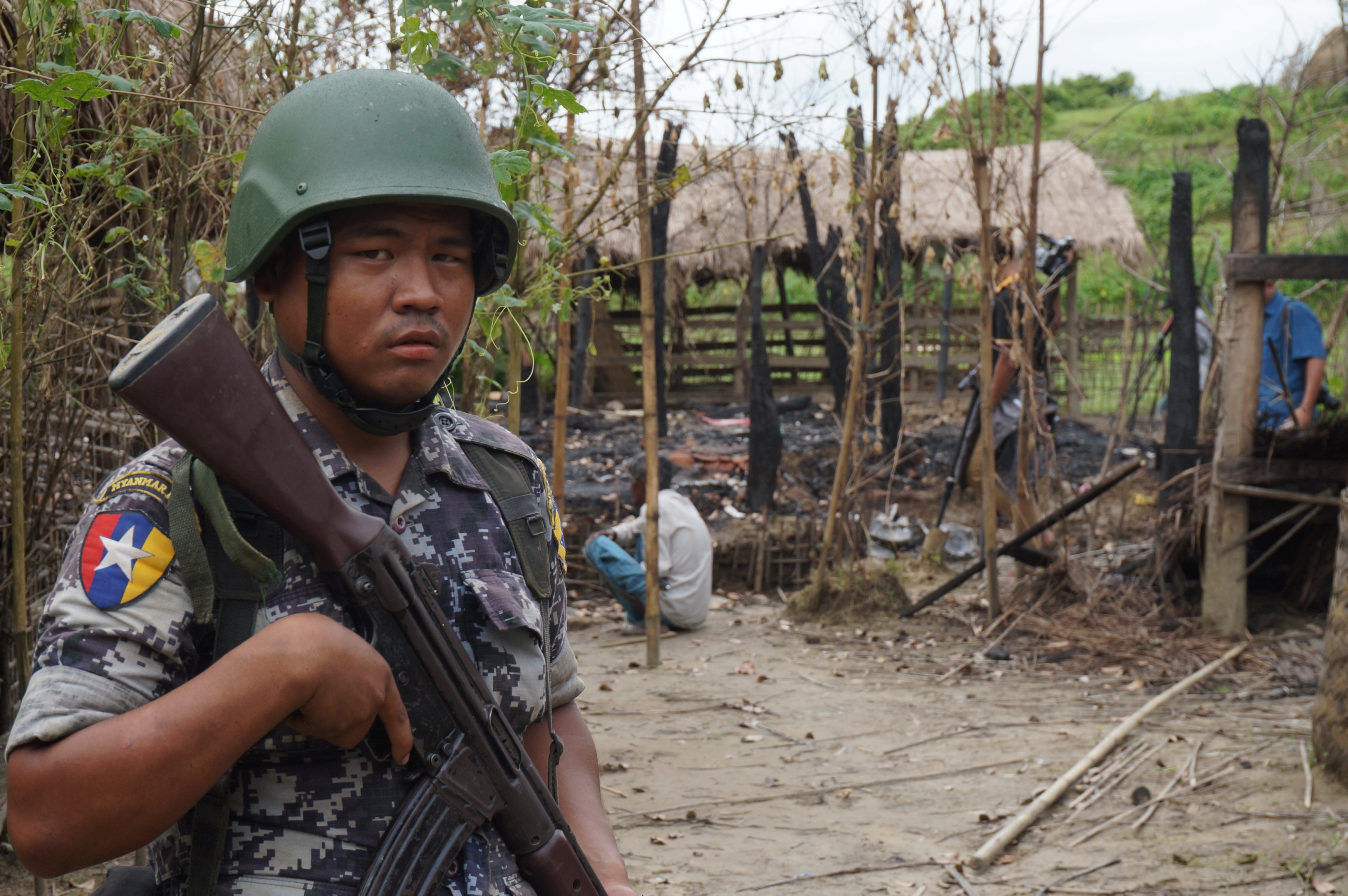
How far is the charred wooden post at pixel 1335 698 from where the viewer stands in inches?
147

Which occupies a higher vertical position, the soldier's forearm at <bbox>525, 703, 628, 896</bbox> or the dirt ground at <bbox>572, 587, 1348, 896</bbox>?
the soldier's forearm at <bbox>525, 703, 628, 896</bbox>

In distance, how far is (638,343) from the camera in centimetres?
1862

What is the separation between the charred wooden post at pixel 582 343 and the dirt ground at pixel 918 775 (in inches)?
305

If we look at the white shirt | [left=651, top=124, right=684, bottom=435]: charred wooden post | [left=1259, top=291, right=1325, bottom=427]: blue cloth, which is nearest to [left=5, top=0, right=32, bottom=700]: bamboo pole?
the white shirt

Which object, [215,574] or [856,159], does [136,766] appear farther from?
[856,159]

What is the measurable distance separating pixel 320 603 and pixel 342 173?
1.61 feet

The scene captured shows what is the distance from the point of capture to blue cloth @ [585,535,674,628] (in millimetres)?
6652

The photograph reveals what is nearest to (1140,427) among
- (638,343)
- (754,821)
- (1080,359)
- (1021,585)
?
(1080,359)

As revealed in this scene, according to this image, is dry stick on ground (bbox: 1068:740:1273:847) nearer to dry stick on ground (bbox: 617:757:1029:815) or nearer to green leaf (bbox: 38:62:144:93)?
dry stick on ground (bbox: 617:757:1029:815)

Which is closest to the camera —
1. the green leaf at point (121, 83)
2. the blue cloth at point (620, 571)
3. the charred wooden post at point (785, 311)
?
the green leaf at point (121, 83)

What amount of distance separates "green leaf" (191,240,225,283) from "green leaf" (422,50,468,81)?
880mm

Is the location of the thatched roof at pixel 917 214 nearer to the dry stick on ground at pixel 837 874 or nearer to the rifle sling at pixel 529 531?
the dry stick on ground at pixel 837 874

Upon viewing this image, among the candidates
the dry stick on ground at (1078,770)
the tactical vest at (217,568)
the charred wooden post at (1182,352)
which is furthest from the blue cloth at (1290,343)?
the tactical vest at (217,568)

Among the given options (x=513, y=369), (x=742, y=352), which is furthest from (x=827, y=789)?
(x=742, y=352)
